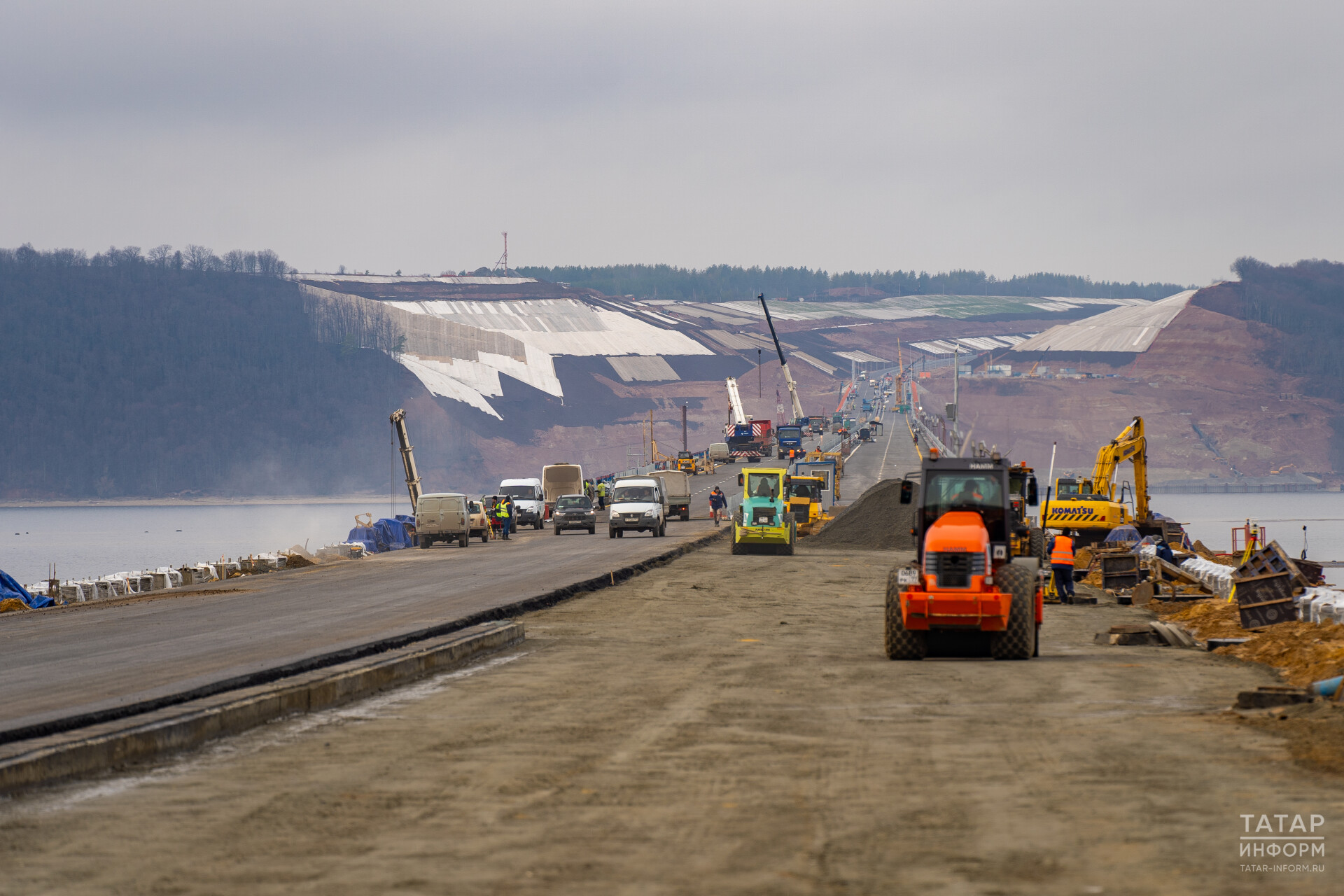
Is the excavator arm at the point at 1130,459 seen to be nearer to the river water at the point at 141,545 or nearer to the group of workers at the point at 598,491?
the group of workers at the point at 598,491

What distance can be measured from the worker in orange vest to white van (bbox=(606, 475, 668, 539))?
29568 mm

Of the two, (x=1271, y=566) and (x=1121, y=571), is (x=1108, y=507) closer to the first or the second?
(x=1121, y=571)

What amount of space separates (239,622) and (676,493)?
55024 mm

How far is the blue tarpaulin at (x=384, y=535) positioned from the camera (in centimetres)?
7188

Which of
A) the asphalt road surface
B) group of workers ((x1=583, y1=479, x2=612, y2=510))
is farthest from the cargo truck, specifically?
the asphalt road surface

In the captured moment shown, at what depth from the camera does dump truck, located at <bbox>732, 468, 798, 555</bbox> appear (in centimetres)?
4741

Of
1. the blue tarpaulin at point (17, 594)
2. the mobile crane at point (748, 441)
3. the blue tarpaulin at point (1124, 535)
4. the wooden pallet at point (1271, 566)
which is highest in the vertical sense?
the mobile crane at point (748, 441)

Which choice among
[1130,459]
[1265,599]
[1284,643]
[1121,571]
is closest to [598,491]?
[1130,459]

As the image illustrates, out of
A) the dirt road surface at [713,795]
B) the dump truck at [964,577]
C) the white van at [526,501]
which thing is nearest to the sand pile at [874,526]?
the white van at [526,501]

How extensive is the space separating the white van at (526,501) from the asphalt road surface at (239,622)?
89.2ft

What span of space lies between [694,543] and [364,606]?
2582 centimetres

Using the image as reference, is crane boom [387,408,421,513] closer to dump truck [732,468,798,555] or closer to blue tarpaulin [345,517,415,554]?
blue tarpaulin [345,517,415,554]

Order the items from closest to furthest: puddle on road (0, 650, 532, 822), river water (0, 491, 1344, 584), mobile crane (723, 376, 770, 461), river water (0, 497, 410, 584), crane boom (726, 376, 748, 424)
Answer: puddle on road (0, 650, 532, 822) < river water (0, 497, 410, 584) < river water (0, 491, 1344, 584) < mobile crane (723, 376, 770, 461) < crane boom (726, 376, 748, 424)

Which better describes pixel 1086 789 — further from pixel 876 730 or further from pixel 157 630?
pixel 157 630
